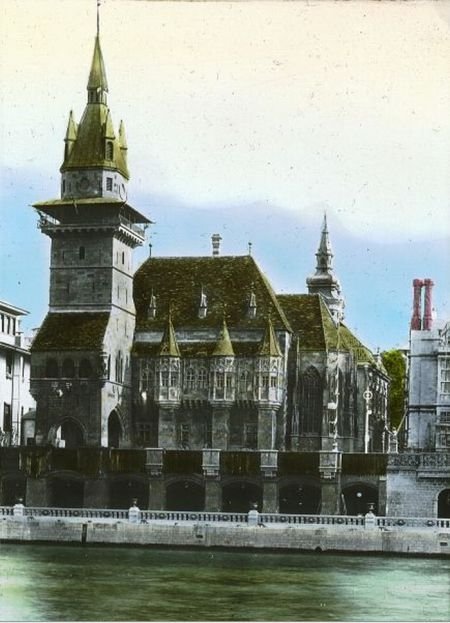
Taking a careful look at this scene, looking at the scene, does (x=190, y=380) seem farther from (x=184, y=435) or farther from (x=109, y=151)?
(x=109, y=151)

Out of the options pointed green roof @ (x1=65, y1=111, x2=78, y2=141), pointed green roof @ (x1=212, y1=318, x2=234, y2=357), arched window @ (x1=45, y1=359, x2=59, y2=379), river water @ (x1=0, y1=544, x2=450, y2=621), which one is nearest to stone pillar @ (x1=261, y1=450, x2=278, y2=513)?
river water @ (x1=0, y1=544, x2=450, y2=621)

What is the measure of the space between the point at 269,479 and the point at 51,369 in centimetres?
1305

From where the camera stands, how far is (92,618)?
48000 millimetres

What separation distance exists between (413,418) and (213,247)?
13752mm

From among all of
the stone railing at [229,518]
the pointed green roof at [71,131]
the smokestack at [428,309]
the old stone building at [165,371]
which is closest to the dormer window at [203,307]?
the old stone building at [165,371]

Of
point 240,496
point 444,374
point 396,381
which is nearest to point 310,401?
point 444,374

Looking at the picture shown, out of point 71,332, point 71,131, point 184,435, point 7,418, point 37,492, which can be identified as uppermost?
point 71,131

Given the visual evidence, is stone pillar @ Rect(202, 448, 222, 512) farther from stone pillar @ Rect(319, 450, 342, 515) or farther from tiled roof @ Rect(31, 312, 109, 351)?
tiled roof @ Rect(31, 312, 109, 351)

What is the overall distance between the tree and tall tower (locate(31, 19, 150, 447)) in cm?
2580

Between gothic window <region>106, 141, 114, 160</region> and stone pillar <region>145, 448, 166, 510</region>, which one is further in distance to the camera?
gothic window <region>106, 141, 114, 160</region>

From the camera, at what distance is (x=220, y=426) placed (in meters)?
84.6

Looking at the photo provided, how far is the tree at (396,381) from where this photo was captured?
107 m

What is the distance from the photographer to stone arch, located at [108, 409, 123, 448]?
85062 millimetres

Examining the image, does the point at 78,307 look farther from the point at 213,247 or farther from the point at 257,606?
the point at 257,606
